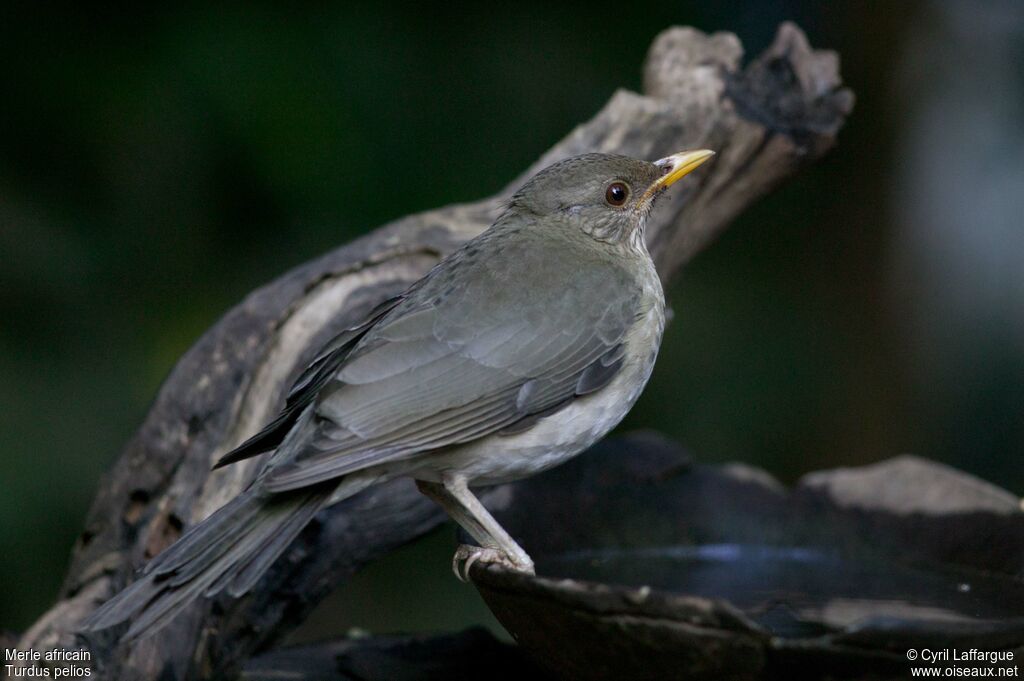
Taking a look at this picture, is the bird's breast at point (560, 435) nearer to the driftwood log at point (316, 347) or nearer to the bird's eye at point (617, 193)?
the bird's eye at point (617, 193)

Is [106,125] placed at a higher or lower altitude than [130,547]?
higher

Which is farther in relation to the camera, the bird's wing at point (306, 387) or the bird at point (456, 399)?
the bird's wing at point (306, 387)

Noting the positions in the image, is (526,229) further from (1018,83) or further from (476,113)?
(1018,83)

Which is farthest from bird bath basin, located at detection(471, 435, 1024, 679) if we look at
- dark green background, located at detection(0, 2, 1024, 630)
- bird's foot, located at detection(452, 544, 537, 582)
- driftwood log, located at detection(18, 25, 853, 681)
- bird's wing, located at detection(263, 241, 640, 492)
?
dark green background, located at detection(0, 2, 1024, 630)

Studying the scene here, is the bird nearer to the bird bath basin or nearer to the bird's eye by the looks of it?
the bird's eye

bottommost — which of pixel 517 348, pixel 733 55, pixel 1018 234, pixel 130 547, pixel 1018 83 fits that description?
pixel 1018 234

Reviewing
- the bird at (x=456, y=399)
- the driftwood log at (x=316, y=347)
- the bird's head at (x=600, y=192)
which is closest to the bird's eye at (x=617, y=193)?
the bird's head at (x=600, y=192)

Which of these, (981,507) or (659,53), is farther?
(659,53)

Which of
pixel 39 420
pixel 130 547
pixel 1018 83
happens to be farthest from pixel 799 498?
pixel 1018 83
